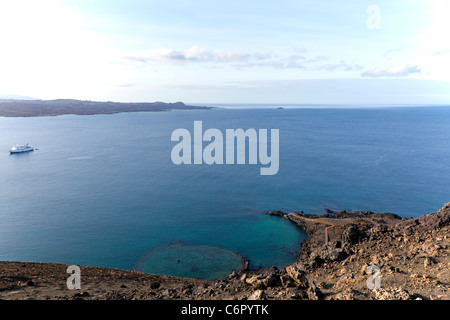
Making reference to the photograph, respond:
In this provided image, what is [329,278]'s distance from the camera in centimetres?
1583

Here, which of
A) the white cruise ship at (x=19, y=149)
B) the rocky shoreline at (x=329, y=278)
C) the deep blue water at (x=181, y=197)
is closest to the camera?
the rocky shoreline at (x=329, y=278)

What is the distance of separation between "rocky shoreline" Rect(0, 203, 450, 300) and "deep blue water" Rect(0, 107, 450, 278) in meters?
10.4

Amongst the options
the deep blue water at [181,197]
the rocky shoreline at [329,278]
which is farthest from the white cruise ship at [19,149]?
the rocky shoreline at [329,278]

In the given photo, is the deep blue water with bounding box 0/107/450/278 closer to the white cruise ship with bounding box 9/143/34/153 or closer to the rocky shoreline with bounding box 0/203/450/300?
the white cruise ship with bounding box 9/143/34/153

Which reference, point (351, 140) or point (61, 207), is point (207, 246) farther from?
point (351, 140)

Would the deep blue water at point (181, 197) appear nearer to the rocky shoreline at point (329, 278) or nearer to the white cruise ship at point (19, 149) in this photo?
the white cruise ship at point (19, 149)

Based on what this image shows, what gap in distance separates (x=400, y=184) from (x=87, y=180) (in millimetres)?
68672

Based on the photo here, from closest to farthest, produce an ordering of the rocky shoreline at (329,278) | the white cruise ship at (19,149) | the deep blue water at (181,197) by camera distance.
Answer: the rocky shoreline at (329,278)
the deep blue water at (181,197)
the white cruise ship at (19,149)

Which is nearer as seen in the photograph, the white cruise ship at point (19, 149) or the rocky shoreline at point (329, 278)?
the rocky shoreline at point (329, 278)

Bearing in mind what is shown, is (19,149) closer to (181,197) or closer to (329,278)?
(181,197)

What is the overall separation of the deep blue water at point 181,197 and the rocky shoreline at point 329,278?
10443 mm

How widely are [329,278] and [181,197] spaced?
1490 inches

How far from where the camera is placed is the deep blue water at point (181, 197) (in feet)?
114
